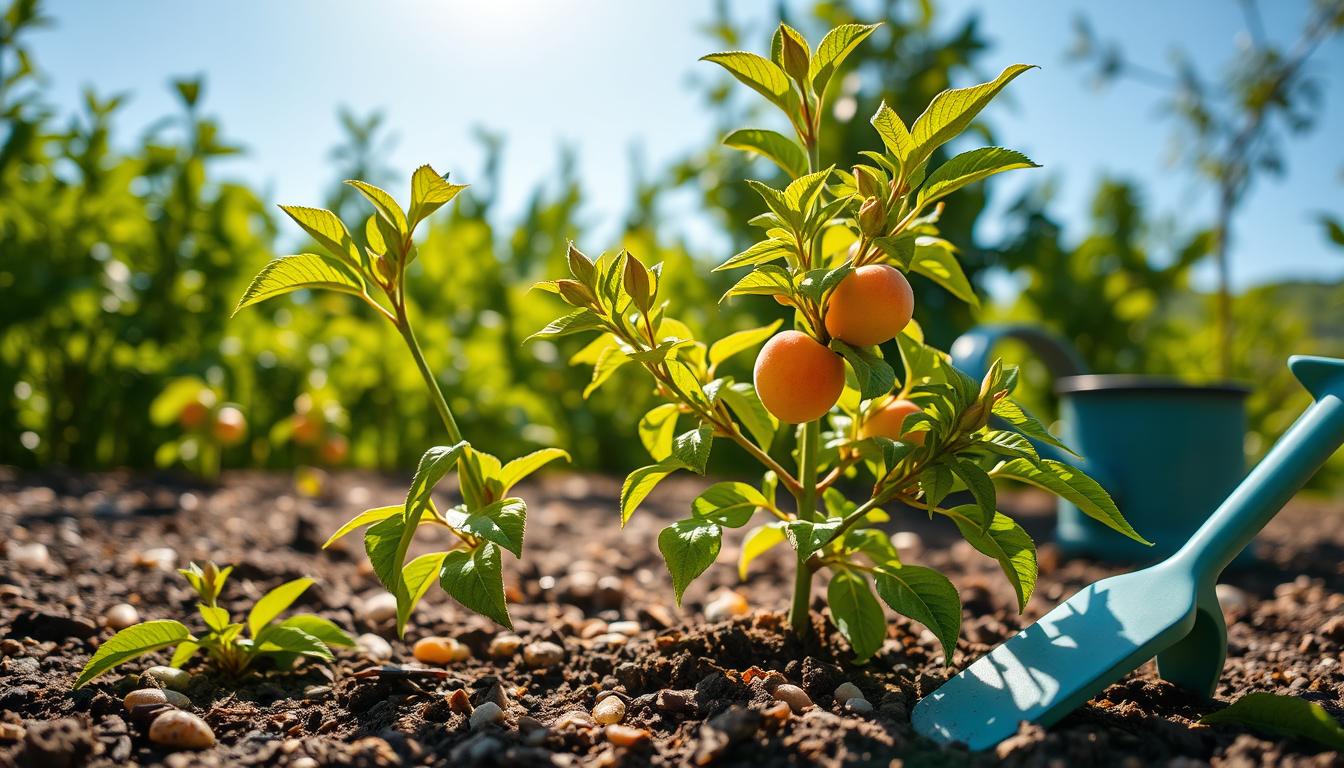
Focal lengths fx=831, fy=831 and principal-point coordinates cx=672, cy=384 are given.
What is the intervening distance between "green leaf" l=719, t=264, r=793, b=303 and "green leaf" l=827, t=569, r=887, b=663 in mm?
403

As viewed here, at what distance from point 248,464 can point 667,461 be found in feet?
9.06

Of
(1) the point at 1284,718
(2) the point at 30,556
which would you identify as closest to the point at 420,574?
(1) the point at 1284,718

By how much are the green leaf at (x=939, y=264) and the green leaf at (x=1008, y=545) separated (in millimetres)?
251

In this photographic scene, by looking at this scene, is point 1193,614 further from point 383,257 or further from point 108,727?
point 108,727

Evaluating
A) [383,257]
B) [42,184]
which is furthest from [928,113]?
[42,184]

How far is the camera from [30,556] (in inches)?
59.8

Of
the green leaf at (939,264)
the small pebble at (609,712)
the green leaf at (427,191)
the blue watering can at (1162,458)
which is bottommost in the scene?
the blue watering can at (1162,458)

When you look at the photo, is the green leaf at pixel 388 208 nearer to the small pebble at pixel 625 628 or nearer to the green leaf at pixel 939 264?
the green leaf at pixel 939 264

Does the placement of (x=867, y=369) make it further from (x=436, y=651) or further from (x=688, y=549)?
(x=436, y=651)

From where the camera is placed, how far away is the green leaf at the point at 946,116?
0.83 m

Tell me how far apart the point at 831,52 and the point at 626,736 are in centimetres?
78

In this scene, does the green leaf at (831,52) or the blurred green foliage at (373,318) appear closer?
the green leaf at (831,52)

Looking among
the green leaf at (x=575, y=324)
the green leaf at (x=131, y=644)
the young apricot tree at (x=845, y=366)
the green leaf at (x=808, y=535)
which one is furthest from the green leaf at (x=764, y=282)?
the green leaf at (x=131, y=644)

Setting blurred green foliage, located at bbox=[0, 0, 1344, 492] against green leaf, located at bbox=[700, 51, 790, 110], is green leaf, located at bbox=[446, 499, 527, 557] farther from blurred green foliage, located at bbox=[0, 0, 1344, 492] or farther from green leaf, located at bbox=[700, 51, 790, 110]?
blurred green foliage, located at bbox=[0, 0, 1344, 492]
